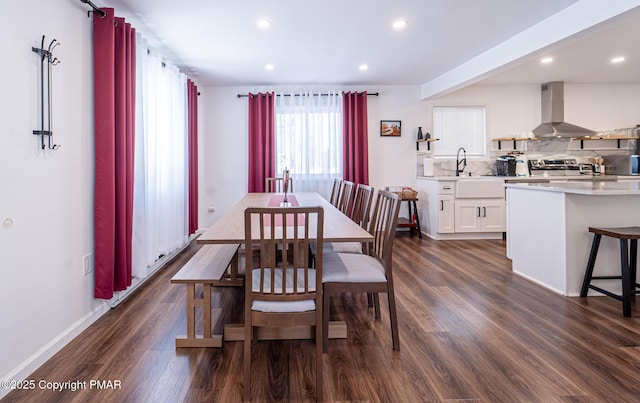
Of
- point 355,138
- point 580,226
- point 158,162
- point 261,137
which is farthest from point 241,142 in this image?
point 580,226

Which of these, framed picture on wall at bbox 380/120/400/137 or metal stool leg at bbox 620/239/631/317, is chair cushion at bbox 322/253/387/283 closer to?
metal stool leg at bbox 620/239/631/317

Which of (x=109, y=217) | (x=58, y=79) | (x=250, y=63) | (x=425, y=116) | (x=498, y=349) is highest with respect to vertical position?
(x=250, y=63)

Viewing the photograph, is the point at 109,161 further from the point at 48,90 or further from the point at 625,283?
the point at 625,283

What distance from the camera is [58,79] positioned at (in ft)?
6.89

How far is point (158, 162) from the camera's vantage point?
11.8 feet

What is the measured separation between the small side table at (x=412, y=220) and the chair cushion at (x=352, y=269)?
127 inches

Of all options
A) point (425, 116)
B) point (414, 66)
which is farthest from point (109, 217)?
point (425, 116)

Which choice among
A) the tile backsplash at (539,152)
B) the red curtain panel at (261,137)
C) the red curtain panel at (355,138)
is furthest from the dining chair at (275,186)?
the tile backsplash at (539,152)

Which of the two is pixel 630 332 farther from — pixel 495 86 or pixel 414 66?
pixel 495 86

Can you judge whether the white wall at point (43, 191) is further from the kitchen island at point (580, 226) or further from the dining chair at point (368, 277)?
the kitchen island at point (580, 226)

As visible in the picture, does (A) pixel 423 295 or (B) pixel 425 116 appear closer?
(A) pixel 423 295

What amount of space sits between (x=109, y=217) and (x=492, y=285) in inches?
127

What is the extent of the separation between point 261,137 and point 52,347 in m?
3.98

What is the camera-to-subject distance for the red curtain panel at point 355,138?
5.52 metres
